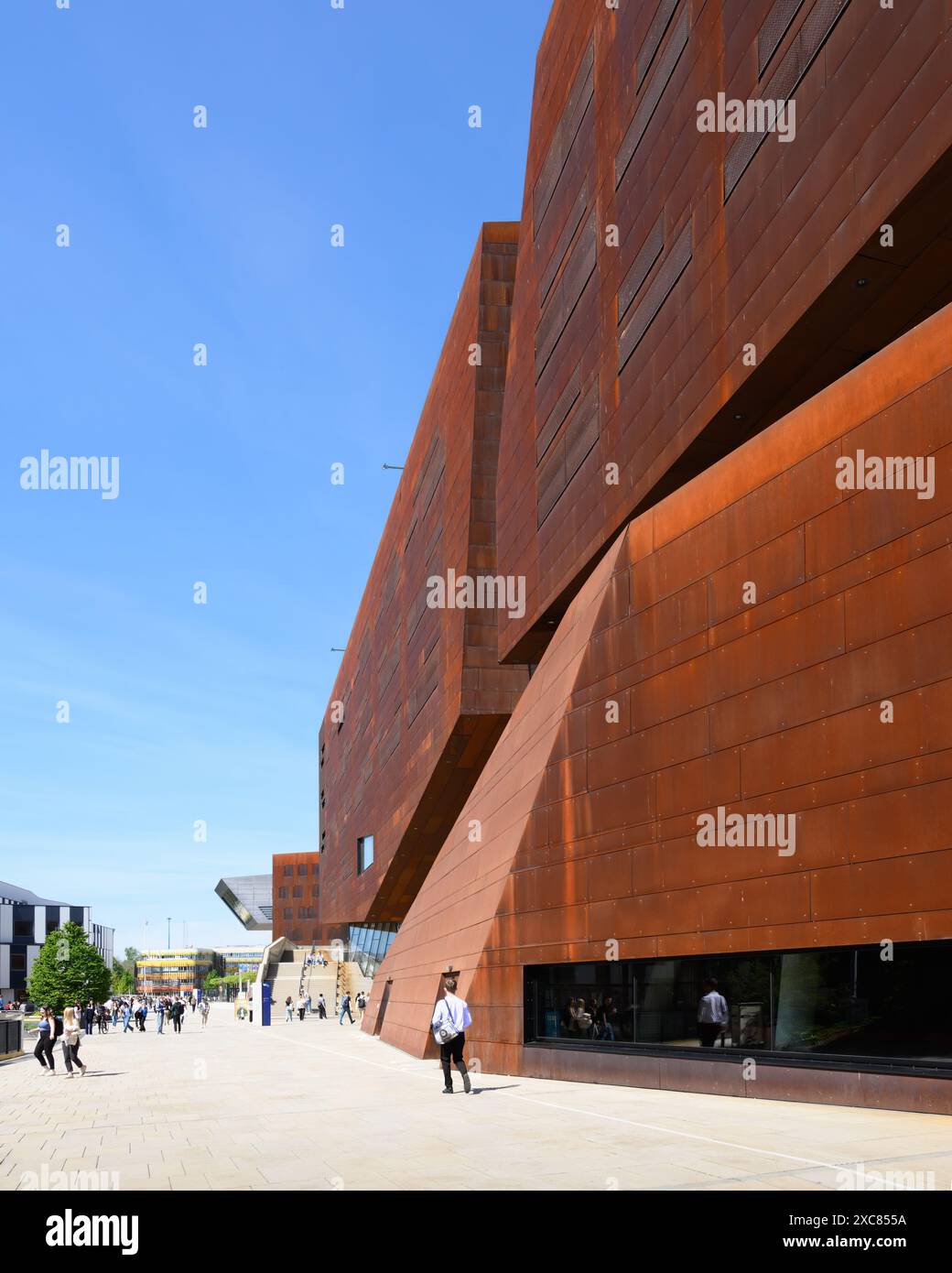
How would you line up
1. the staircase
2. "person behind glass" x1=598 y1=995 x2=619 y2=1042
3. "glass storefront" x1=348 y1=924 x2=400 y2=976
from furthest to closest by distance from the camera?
the staircase → "glass storefront" x1=348 y1=924 x2=400 y2=976 → "person behind glass" x1=598 y1=995 x2=619 y2=1042

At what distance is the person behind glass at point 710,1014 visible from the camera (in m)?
15.7

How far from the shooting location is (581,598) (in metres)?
22.3

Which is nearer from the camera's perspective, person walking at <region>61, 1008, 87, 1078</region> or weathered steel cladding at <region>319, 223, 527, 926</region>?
person walking at <region>61, 1008, 87, 1078</region>

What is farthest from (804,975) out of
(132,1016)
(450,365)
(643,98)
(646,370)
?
(132,1016)

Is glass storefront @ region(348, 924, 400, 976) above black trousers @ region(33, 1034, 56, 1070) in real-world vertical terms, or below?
below

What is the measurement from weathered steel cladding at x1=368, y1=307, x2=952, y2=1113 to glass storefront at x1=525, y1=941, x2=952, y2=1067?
0.30 m

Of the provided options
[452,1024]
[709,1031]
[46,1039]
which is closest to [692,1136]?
[709,1031]

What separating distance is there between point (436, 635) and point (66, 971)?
73.8 m

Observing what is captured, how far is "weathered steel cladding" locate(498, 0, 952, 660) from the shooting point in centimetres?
1465

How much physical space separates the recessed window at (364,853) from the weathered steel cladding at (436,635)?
2.08 ft
